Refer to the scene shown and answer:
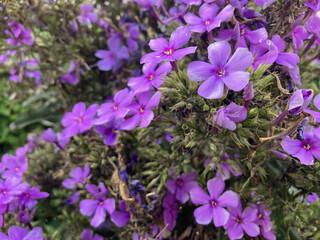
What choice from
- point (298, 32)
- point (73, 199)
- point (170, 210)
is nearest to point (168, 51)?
point (298, 32)

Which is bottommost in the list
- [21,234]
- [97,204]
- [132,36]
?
[97,204]

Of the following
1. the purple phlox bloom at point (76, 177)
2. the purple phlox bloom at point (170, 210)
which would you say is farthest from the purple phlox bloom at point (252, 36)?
the purple phlox bloom at point (76, 177)

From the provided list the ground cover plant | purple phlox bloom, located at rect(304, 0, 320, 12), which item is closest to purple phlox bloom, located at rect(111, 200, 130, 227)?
the ground cover plant

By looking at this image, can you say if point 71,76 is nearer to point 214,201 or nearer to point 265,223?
point 214,201

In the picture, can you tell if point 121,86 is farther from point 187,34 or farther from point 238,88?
point 238,88

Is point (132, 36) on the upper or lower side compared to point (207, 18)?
lower

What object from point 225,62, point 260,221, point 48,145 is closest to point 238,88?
point 225,62

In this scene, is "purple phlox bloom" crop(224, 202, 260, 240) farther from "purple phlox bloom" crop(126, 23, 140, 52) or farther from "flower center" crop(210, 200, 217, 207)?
"purple phlox bloom" crop(126, 23, 140, 52)
